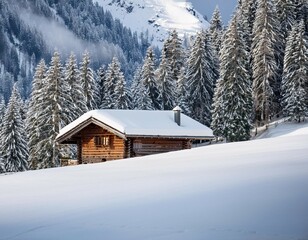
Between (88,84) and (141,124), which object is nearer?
(141,124)

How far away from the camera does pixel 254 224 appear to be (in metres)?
6.08

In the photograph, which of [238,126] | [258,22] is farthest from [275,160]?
[258,22]

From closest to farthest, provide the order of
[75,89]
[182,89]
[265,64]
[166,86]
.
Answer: [75,89] → [265,64] → [166,86] → [182,89]

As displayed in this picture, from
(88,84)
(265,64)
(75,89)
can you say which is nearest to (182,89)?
(265,64)

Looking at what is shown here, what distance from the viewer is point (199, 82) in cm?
5809

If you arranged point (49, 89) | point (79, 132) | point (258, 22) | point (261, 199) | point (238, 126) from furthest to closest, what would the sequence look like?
point (258, 22) < point (238, 126) < point (49, 89) < point (79, 132) < point (261, 199)

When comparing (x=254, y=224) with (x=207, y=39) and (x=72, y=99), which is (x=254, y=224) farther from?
(x=207, y=39)

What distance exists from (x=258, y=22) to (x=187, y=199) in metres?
53.0

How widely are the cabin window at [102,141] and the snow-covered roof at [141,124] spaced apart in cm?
157

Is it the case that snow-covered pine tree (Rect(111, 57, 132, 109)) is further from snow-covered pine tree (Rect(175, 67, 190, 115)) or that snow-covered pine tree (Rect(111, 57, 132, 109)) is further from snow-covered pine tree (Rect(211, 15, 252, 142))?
snow-covered pine tree (Rect(211, 15, 252, 142))

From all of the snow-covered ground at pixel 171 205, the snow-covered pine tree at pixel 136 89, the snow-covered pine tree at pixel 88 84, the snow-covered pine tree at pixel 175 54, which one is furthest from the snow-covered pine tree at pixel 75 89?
the snow-covered ground at pixel 171 205

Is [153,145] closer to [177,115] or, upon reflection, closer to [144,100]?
[177,115]

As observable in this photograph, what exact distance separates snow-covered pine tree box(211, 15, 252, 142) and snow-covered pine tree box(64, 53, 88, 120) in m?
14.8

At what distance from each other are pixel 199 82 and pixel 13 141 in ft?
76.4
